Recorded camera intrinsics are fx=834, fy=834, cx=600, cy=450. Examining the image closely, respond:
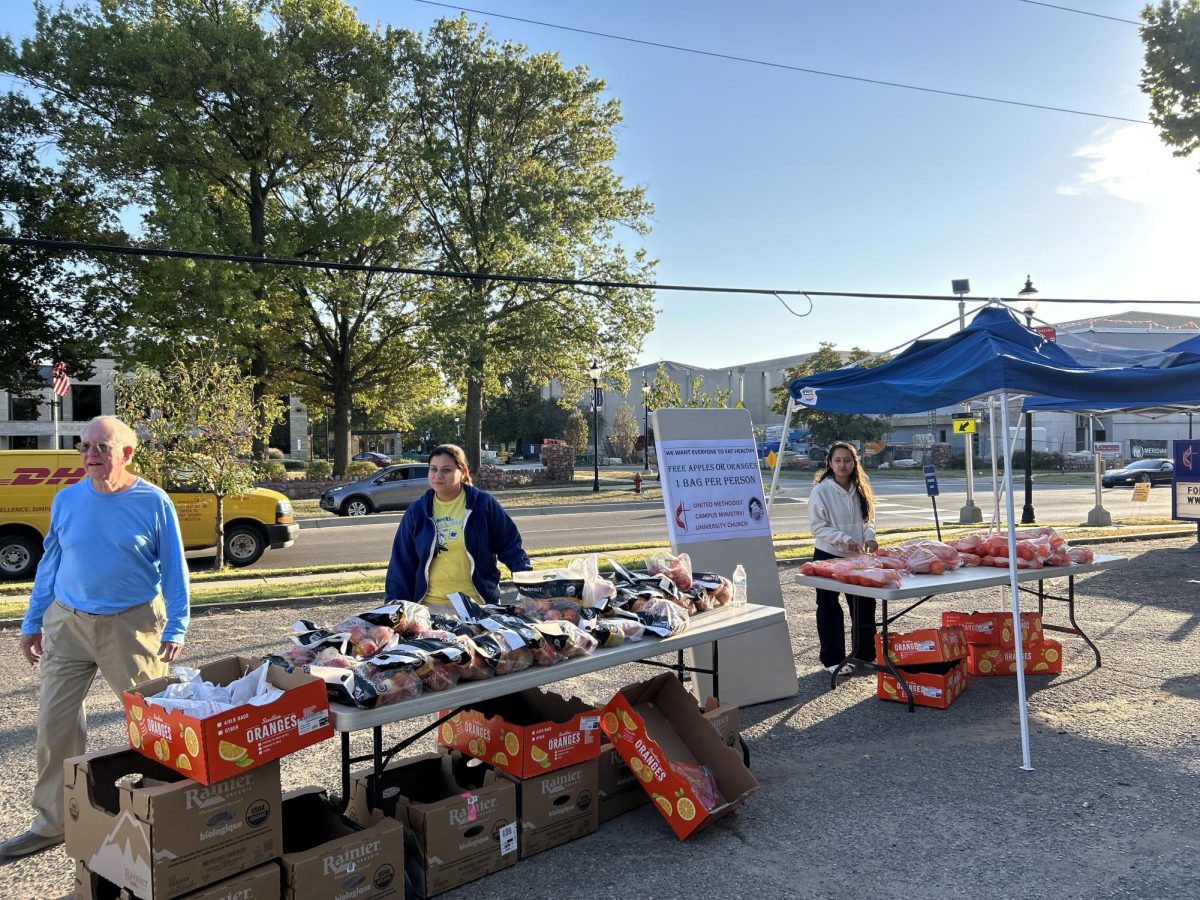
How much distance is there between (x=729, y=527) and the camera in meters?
6.30

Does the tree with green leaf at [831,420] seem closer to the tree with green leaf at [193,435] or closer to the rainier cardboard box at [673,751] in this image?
the tree with green leaf at [193,435]

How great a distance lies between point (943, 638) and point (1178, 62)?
51.7ft

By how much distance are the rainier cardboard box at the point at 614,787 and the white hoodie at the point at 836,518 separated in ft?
10.1

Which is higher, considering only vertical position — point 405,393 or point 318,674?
point 405,393

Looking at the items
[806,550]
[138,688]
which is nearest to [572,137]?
[806,550]

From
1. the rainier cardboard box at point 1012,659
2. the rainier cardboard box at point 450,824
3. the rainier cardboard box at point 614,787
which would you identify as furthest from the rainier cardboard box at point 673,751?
the rainier cardboard box at point 1012,659

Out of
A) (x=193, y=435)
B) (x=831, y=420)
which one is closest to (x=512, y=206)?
(x=193, y=435)

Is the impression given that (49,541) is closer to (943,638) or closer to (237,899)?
(237,899)

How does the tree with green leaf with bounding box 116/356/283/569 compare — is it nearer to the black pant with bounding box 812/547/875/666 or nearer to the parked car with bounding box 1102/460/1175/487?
the black pant with bounding box 812/547/875/666

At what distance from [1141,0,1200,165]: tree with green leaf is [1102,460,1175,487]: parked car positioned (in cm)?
2395

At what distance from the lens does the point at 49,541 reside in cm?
404

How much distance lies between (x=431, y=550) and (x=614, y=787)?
5.22 feet

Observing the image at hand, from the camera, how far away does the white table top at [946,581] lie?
5.65 m

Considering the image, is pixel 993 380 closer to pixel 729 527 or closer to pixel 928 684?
pixel 729 527
